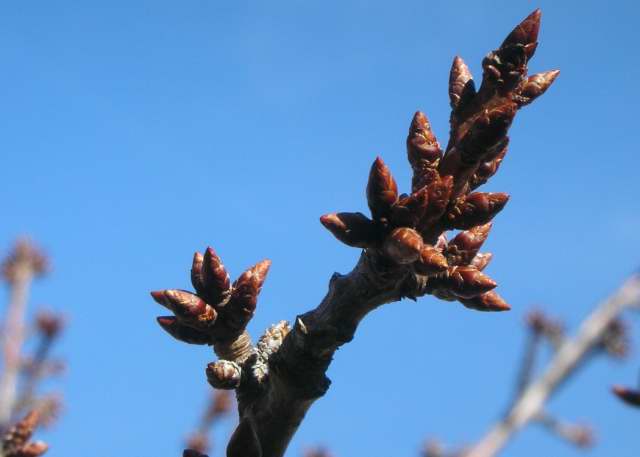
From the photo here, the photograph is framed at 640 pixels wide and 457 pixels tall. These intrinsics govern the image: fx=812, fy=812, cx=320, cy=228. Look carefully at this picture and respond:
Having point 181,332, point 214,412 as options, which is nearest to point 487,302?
point 181,332

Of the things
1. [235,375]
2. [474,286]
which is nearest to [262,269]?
[235,375]

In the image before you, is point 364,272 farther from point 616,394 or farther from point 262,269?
point 616,394

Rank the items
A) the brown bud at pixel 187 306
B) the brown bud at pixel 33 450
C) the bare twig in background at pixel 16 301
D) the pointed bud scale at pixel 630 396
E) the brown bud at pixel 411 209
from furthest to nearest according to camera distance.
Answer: the bare twig in background at pixel 16 301
the brown bud at pixel 33 450
the brown bud at pixel 187 306
the brown bud at pixel 411 209
the pointed bud scale at pixel 630 396

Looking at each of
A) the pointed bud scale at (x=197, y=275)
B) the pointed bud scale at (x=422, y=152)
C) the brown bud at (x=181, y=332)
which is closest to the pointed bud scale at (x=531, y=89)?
the pointed bud scale at (x=422, y=152)

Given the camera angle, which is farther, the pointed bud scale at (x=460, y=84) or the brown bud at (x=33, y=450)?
the brown bud at (x=33, y=450)

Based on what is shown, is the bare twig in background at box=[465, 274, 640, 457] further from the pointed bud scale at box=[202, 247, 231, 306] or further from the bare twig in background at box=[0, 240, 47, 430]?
the bare twig in background at box=[0, 240, 47, 430]

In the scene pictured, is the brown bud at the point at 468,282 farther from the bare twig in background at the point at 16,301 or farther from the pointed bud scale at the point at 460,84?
the bare twig in background at the point at 16,301

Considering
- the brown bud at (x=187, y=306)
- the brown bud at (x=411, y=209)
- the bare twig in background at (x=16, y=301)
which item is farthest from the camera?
the bare twig in background at (x=16, y=301)
